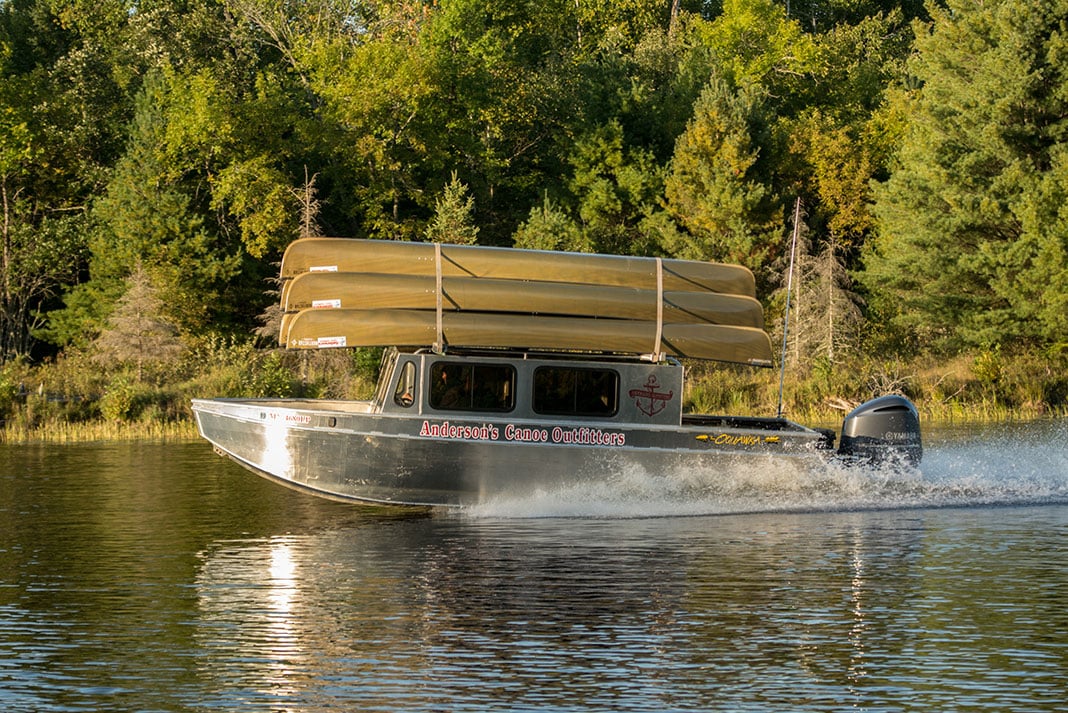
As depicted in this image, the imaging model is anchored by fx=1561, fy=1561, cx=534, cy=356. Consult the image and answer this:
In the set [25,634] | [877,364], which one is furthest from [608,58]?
[25,634]

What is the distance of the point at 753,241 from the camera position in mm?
55969

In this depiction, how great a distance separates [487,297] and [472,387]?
1.30 m

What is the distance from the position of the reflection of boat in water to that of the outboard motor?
1.1 inches

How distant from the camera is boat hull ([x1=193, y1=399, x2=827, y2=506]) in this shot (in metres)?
22.0

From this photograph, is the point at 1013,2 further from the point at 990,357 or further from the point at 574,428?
the point at 574,428

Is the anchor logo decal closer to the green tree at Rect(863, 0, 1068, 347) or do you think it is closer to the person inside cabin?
the person inside cabin

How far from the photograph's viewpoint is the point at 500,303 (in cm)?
2227

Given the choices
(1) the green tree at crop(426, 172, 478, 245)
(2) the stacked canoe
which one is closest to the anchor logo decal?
(2) the stacked canoe

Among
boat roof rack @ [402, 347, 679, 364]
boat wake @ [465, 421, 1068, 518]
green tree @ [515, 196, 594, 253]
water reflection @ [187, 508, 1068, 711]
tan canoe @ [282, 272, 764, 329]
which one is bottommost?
water reflection @ [187, 508, 1068, 711]

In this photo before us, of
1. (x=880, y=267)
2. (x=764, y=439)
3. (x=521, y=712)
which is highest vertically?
(x=880, y=267)

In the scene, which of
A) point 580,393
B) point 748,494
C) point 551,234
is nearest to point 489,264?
point 580,393

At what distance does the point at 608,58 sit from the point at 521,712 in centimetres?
5342

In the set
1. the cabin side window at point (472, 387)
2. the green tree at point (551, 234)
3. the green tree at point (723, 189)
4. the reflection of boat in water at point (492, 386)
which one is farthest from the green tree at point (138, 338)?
the cabin side window at point (472, 387)

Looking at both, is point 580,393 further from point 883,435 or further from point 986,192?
point 986,192
